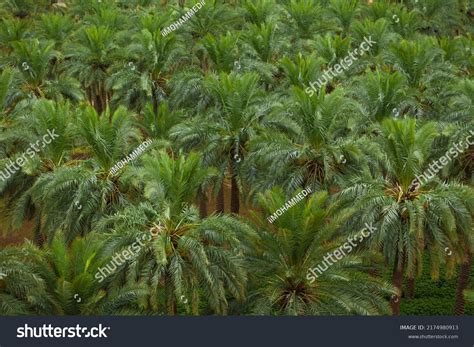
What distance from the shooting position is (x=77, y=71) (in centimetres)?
3622

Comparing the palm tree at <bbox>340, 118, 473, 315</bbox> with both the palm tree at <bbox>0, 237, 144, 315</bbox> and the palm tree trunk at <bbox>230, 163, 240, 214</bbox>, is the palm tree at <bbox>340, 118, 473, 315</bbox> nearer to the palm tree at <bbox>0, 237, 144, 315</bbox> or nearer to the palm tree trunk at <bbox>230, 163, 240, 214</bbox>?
the palm tree trunk at <bbox>230, 163, 240, 214</bbox>

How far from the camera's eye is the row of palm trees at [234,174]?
712 inches

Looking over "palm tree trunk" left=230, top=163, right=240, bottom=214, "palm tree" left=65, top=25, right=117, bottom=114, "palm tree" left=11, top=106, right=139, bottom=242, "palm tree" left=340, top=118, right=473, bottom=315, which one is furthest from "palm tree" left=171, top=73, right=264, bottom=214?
"palm tree" left=65, top=25, right=117, bottom=114

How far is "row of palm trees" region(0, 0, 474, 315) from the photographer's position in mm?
18094

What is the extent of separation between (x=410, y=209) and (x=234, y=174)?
330 inches

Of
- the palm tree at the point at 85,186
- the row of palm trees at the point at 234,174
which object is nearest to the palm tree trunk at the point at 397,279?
the row of palm trees at the point at 234,174

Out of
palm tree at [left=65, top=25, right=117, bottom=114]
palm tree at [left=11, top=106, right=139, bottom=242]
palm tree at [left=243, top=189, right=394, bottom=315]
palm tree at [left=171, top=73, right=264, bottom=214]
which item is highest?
palm tree at [left=65, top=25, right=117, bottom=114]

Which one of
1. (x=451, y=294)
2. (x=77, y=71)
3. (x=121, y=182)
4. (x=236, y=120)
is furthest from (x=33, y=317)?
(x=77, y=71)

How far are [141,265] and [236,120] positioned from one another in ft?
29.5

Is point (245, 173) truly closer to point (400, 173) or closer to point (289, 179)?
point (289, 179)

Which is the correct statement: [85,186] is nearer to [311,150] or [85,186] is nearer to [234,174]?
[234,174]

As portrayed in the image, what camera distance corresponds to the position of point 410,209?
19703mm

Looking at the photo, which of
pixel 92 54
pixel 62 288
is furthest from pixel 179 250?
pixel 92 54

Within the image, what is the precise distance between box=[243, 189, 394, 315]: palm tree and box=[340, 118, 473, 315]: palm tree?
1666 mm
